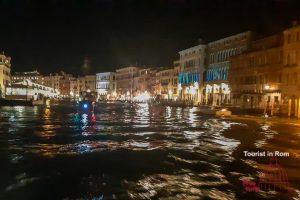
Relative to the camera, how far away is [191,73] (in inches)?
4825

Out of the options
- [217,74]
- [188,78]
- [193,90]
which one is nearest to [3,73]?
[188,78]

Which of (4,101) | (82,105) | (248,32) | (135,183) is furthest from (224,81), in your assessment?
(135,183)

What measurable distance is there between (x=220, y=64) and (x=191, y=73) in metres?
20.2

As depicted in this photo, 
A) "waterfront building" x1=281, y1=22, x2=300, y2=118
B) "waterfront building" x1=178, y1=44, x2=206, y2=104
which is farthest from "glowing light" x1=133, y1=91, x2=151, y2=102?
"waterfront building" x1=281, y1=22, x2=300, y2=118

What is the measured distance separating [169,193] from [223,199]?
5.27 feet

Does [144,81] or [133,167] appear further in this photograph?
[144,81]

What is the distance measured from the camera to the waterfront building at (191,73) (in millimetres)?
115750

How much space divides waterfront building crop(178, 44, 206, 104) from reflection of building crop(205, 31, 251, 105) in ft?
10.3

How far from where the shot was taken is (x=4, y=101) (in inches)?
3898

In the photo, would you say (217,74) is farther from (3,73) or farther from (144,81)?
(144,81)

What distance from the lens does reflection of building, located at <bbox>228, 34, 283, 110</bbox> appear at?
69.1 m

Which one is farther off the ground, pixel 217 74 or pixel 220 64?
pixel 220 64

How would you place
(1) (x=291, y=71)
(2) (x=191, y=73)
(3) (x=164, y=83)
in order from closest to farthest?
(1) (x=291, y=71) < (2) (x=191, y=73) < (3) (x=164, y=83)

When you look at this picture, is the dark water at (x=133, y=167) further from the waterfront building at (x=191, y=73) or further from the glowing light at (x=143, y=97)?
the glowing light at (x=143, y=97)
